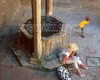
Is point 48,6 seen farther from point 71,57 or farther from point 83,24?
point 71,57

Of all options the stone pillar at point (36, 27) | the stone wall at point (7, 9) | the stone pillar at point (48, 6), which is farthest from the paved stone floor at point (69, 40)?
the stone pillar at point (48, 6)

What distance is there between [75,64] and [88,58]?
0.51 m

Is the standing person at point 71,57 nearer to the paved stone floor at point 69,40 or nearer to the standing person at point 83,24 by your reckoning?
the paved stone floor at point 69,40

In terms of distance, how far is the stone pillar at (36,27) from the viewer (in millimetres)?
5391

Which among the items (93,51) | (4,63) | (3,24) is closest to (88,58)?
(93,51)

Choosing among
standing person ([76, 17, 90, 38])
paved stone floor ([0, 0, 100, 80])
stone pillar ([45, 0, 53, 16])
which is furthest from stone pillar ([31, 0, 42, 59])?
standing person ([76, 17, 90, 38])

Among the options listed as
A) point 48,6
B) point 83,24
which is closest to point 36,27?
point 48,6

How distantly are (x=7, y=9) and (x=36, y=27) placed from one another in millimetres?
2066

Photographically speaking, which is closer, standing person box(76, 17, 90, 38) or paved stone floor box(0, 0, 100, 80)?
paved stone floor box(0, 0, 100, 80)

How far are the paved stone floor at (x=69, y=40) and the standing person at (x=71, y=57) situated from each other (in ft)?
0.44

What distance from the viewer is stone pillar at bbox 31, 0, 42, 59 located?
5391mm

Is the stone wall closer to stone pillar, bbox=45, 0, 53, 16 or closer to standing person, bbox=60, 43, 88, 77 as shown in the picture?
stone pillar, bbox=45, 0, 53, 16

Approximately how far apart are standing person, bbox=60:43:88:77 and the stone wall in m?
2.00

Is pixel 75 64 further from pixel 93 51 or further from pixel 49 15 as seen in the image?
pixel 49 15
